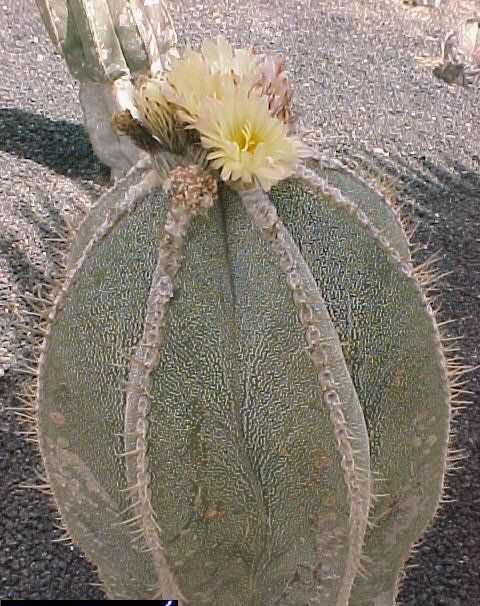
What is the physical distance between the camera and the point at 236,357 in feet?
2.92

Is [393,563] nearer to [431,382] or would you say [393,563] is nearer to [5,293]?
[431,382]

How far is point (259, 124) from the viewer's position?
84 cm

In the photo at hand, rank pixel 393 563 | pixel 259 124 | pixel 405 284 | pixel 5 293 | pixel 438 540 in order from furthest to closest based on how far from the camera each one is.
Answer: pixel 5 293 < pixel 438 540 < pixel 393 563 < pixel 405 284 < pixel 259 124

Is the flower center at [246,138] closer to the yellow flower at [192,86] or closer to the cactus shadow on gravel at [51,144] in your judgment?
the yellow flower at [192,86]

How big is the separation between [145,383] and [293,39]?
3746mm

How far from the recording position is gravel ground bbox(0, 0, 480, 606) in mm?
1732

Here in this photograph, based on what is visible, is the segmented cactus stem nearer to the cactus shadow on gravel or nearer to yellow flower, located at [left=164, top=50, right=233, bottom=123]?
yellow flower, located at [left=164, top=50, right=233, bottom=123]

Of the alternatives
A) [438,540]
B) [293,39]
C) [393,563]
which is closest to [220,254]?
[393,563]

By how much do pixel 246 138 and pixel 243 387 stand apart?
0.26m

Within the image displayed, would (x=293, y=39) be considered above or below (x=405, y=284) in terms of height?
below

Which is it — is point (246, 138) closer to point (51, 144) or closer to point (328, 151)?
point (328, 151)

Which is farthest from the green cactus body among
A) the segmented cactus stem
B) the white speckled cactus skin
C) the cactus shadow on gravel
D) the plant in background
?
the plant in background

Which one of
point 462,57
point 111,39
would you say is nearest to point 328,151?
point 111,39

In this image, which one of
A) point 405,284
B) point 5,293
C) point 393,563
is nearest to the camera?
point 405,284
